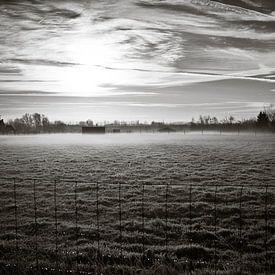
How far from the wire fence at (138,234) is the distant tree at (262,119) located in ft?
307

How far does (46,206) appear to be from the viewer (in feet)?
41.7

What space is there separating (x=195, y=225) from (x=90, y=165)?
14.6 meters

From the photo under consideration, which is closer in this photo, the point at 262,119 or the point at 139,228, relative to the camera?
the point at 139,228

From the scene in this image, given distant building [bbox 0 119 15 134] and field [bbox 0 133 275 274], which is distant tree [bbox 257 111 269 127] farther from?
field [bbox 0 133 275 274]

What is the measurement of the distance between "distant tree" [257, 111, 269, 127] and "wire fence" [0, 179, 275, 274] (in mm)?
93558

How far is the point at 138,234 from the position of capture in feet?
31.3

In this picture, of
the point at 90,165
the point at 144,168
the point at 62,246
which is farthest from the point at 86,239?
the point at 90,165

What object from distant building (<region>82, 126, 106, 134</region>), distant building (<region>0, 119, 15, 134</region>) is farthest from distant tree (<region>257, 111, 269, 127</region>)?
distant building (<region>0, 119, 15, 134</region>)

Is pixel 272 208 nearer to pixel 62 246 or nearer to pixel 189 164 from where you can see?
pixel 62 246

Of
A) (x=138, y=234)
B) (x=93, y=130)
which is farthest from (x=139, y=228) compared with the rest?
(x=93, y=130)

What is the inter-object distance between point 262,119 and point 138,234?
331 feet

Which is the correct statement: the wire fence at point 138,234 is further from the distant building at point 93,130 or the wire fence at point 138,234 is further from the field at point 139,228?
the distant building at point 93,130

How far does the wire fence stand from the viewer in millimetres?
7383

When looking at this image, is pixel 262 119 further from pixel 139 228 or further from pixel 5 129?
pixel 139 228
